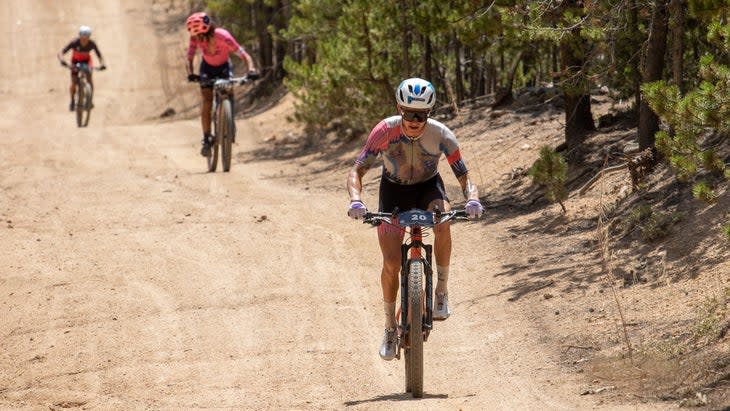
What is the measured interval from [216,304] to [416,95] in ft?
12.7

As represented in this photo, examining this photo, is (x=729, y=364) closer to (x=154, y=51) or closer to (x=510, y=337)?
(x=510, y=337)

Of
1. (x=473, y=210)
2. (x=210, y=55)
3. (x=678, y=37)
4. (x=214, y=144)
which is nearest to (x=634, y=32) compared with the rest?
(x=678, y=37)

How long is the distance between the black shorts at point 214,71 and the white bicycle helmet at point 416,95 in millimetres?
9016

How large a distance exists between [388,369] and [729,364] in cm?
245

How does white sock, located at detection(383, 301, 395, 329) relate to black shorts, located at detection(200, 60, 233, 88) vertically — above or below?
below

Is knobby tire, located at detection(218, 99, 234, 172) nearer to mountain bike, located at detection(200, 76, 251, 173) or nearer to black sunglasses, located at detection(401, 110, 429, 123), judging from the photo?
mountain bike, located at detection(200, 76, 251, 173)

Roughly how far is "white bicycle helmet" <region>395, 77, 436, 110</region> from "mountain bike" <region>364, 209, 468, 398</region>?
68 cm

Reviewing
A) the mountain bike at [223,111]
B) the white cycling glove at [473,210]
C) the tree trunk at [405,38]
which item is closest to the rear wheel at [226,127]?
the mountain bike at [223,111]

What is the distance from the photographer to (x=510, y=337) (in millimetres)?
9016

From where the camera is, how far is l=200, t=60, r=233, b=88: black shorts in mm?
15898

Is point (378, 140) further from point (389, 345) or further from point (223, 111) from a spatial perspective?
point (223, 111)

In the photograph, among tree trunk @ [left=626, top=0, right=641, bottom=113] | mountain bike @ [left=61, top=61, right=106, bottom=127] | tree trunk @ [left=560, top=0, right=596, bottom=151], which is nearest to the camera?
tree trunk @ [left=626, top=0, right=641, bottom=113]

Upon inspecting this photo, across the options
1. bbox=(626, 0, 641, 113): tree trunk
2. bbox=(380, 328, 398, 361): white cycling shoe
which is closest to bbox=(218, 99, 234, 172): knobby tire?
bbox=(626, 0, 641, 113): tree trunk

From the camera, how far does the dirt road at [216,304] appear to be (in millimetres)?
8070
